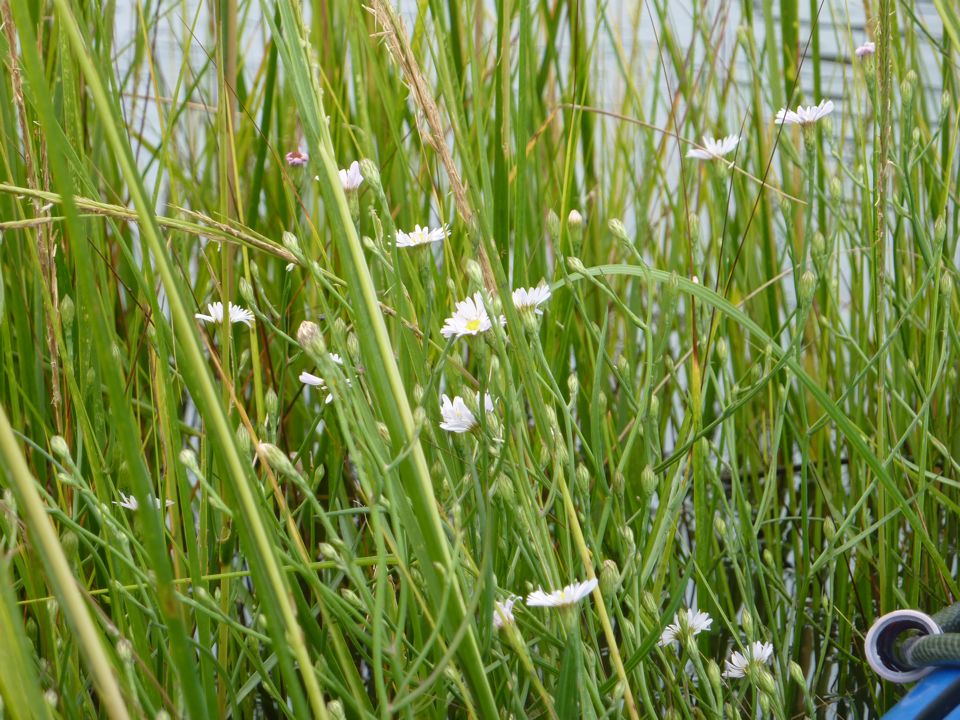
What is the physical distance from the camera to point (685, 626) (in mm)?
845

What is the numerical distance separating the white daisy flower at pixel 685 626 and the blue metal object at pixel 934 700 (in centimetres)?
15

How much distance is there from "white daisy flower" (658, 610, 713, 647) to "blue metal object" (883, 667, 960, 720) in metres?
0.15

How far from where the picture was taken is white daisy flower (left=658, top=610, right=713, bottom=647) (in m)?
0.85

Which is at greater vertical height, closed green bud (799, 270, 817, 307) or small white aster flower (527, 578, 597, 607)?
closed green bud (799, 270, 817, 307)

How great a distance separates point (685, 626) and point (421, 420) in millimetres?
343

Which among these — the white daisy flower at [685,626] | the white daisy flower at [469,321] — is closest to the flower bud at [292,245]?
the white daisy flower at [469,321]

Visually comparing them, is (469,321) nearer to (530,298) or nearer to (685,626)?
(530,298)

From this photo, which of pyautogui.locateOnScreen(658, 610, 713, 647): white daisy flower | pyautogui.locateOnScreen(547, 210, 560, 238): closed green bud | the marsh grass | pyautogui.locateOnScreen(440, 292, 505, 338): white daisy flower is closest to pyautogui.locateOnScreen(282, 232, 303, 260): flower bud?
the marsh grass


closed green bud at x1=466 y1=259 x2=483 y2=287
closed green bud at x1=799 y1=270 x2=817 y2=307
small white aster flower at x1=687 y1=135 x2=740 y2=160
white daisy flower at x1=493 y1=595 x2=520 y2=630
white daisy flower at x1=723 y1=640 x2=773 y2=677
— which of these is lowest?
white daisy flower at x1=723 y1=640 x2=773 y2=677

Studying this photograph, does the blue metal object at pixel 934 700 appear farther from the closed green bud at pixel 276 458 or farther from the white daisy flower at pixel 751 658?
the closed green bud at pixel 276 458

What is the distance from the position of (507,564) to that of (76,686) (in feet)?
1.29

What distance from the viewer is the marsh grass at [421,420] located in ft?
2.12

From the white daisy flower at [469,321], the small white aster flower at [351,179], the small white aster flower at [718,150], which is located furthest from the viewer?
the small white aster flower at [718,150]

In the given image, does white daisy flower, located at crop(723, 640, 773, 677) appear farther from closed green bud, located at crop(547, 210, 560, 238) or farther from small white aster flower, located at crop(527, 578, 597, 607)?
closed green bud, located at crop(547, 210, 560, 238)
